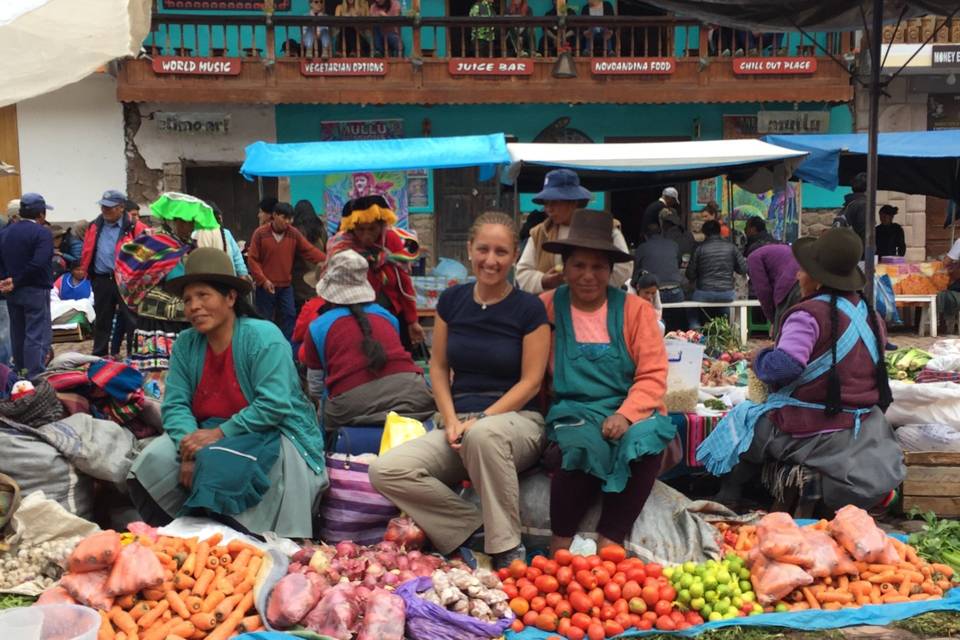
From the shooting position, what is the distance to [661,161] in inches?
384

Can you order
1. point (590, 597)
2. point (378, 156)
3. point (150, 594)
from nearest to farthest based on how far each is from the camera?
point (150, 594) < point (590, 597) < point (378, 156)

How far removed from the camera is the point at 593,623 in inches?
148

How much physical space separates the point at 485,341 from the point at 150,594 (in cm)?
176

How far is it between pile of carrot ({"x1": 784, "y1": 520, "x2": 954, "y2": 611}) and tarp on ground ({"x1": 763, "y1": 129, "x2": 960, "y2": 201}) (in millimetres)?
7178

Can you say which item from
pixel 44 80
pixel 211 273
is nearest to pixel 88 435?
pixel 211 273

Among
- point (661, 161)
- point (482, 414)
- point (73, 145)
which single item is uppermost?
point (73, 145)

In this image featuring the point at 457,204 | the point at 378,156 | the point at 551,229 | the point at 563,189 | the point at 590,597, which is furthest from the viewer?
the point at 457,204

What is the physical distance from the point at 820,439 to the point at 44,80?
3.77 metres

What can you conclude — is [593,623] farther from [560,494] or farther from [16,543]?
[16,543]

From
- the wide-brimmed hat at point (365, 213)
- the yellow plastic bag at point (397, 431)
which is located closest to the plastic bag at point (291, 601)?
the yellow plastic bag at point (397, 431)

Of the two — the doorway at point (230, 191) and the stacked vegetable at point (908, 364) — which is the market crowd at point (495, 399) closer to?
the stacked vegetable at point (908, 364)

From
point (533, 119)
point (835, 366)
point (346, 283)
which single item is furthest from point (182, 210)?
point (533, 119)

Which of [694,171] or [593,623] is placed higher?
[694,171]

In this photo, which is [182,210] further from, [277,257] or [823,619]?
[823,619]
